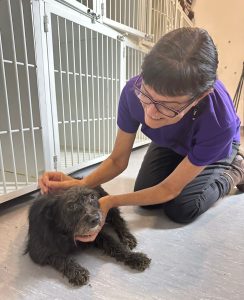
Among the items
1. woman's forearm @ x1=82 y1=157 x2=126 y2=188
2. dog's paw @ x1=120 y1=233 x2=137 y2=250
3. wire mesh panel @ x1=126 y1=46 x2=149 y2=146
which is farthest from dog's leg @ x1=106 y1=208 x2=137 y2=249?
wire mesh panel @ x1=126 y1=46 x2=149 y2=146

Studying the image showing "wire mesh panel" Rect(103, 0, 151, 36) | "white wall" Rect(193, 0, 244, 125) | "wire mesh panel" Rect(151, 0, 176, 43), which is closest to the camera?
"wire mesh panel" Rect(103, 0, 151, 36)

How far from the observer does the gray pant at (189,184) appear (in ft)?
4.03

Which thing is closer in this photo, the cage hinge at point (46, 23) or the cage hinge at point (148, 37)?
the cage hinge at point (46, 23)

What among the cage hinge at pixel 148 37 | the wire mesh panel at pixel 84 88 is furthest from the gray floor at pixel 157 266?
the cage hinge at pixel 148 37

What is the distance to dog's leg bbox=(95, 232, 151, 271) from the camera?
0.94 metres

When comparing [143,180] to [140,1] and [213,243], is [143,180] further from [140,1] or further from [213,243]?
[140,1]

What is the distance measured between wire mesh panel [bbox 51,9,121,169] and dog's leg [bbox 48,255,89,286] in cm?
83

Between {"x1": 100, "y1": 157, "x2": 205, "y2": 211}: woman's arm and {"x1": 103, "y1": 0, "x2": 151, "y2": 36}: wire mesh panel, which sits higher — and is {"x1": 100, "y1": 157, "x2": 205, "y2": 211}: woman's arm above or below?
below

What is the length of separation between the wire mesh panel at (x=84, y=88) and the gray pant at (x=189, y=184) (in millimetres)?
571

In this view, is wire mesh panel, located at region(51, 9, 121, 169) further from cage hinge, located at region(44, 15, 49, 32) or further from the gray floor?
the gray floor

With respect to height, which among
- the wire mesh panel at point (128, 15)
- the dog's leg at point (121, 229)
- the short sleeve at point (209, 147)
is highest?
the wire mesh panel at point (128, 15)

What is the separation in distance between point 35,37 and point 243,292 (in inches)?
55.0

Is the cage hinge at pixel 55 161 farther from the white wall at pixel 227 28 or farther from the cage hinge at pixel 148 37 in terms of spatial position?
the white wall at pixel 227 28

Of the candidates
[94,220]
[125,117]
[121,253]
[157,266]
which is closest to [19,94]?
[125,117]
